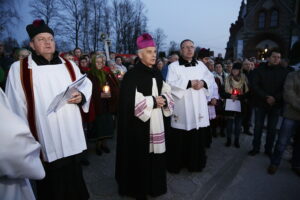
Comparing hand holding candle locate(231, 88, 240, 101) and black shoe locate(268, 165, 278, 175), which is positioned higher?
hand holding candle locate(231, 88, 240, 101)

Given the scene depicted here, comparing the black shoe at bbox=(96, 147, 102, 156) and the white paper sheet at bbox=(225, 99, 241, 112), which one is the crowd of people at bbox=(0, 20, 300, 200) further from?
the white paper sheet at bbox=(225, 99, 241, 112)

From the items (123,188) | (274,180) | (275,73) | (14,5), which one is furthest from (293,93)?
(14,5)

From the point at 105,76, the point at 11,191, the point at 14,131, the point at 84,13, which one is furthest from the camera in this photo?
the point at 84,13

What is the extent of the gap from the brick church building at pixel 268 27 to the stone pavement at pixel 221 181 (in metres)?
31.2

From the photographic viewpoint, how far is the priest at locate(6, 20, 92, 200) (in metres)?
2.58

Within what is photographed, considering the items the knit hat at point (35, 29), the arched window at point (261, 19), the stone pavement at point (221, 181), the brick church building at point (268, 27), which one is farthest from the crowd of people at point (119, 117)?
the arched window at point (261, 19)

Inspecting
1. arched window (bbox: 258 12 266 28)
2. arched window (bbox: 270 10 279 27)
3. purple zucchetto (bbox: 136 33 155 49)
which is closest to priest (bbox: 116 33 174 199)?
purple zucchetto (bbox: 136 33 155 49)

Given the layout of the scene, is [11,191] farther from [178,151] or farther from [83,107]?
[178,151]

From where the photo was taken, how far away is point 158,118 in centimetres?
337

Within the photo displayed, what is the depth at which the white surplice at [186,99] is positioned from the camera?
13.8 ft

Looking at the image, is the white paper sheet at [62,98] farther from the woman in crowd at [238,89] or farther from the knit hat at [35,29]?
the woman in crowd at [238,89]

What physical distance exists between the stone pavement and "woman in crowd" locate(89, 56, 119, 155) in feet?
1.64

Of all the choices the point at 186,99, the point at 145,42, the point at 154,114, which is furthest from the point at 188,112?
the point at 145,42

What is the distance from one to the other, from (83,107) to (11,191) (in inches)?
62.5
